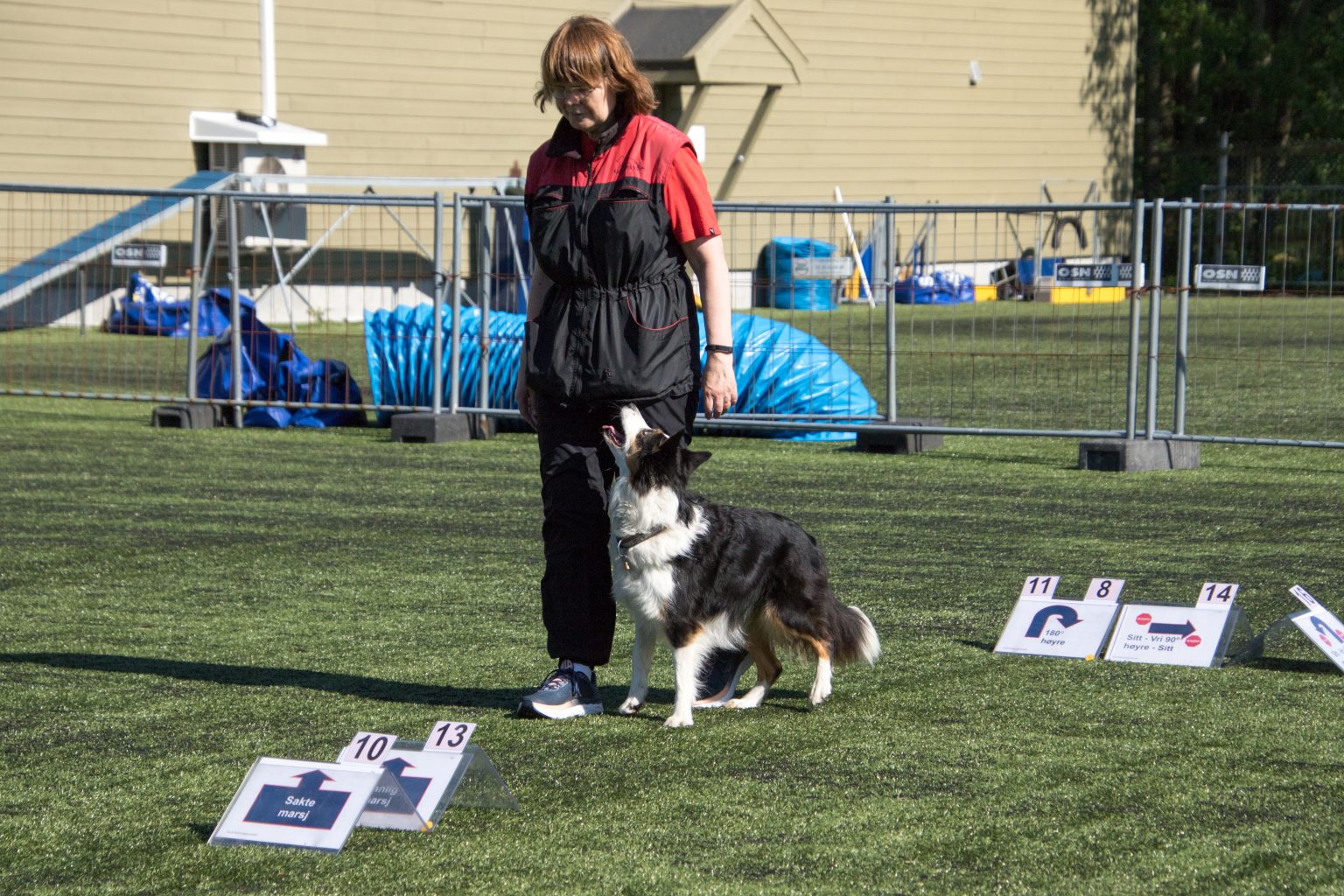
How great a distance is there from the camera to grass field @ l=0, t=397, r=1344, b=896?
3.75 m

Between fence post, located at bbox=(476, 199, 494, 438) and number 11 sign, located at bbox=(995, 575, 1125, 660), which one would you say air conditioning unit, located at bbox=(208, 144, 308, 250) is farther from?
number 11 sign, located at bbox=(995, 575, 1125, 660)

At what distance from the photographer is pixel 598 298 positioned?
193 inches

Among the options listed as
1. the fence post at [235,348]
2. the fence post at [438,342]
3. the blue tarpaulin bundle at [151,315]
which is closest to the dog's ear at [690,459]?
the fence post at [438,342]

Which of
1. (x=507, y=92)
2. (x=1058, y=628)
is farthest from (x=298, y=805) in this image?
(x=507, y=92)

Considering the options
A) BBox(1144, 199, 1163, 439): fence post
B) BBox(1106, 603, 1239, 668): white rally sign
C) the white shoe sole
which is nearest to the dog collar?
the white shoe sole

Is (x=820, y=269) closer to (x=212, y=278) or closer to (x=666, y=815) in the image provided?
(x=666, y=815)

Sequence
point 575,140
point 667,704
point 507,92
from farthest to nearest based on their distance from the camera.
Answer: point 507,92 < point 667,704 < point 575,140

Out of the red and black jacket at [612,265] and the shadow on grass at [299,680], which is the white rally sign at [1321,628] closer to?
the shadow on grass at [299,680]

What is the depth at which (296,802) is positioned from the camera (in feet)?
12.8

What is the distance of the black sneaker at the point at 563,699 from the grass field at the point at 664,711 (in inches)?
2.9

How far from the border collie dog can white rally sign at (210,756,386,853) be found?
1123 millimetres

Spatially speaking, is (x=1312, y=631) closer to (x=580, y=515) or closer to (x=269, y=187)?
(x=580, y=515)

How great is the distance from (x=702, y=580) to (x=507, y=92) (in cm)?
2160

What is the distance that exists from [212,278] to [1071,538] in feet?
53.8
